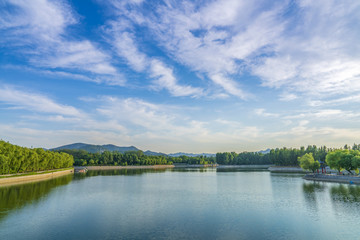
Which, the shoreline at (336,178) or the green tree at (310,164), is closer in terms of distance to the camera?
the shoreline at (336,178)

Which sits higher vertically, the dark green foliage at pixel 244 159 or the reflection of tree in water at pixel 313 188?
the dark green foliage at pixel 244 159

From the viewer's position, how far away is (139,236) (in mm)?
18516

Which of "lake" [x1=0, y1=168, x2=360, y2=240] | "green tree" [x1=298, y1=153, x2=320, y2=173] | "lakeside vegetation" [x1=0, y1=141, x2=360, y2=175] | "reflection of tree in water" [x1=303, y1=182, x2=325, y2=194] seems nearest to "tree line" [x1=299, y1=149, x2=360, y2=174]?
"lakeside vegetation" [x1=0, y1=141, x2=360, y2=175]

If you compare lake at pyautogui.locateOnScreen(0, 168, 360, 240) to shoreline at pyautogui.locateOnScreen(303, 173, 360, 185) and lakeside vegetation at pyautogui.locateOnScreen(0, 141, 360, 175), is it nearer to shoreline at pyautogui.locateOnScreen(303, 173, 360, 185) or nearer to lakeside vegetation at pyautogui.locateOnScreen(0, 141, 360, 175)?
shoreline at pyautogui.locateOnScreen(303, 173, 360, 185)

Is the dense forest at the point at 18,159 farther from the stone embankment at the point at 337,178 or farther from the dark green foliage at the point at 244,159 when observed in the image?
the dark green foliage at the point at 244,159

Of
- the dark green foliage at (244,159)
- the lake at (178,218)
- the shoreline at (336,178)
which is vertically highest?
the dark green foliage at (244,159)

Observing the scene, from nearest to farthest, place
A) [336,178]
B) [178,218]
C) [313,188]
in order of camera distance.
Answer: [178,218] → [313,188] → [336,178]

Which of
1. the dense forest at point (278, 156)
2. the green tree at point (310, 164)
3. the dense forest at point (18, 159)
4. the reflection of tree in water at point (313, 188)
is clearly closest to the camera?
the reflection of tree in water at point (313, 188)

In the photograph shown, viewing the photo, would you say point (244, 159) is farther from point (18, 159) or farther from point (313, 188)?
point (18, 159)

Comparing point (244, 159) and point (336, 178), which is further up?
point (244, 159)

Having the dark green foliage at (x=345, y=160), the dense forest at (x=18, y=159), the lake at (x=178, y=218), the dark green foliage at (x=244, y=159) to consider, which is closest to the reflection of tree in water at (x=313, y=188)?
the lake at (x=178, y=218)

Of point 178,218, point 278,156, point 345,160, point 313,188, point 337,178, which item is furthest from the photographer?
point 278,156

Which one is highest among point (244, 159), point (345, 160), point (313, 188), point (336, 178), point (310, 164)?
point (244, 159)

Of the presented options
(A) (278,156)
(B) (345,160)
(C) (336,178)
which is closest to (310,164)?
(B) (345,160)
